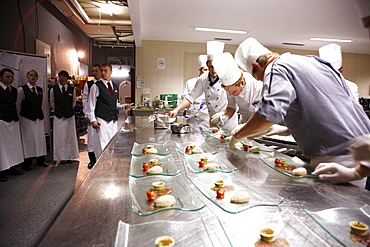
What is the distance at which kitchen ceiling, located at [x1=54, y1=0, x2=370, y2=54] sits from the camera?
14.7ft

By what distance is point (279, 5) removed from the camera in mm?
4418

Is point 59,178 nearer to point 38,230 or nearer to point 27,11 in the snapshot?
point 38,230

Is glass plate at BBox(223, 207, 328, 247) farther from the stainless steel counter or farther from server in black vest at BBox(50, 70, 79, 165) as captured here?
server in black vest at BBox(50, 70, 79, 165)

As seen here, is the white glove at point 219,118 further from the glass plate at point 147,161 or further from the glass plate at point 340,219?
the glass plate at point 340,219

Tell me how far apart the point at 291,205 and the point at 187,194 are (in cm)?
42

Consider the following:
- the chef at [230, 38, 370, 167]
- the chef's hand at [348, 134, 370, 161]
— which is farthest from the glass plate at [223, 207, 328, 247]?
the chef at [230, 38, 370, 167]

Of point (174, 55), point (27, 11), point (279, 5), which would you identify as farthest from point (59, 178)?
point (174, 55)

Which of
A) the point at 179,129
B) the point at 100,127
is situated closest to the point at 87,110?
the point at 100,127

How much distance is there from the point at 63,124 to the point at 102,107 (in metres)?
1.33

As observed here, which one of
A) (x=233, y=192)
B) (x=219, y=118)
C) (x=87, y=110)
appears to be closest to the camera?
(x=233, y=192)

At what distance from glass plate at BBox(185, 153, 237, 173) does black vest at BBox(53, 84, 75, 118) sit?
3949mm

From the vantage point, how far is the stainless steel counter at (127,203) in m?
0.81

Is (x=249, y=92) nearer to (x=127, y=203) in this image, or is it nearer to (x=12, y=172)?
(x=127, y=203)

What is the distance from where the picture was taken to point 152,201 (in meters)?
1.07
